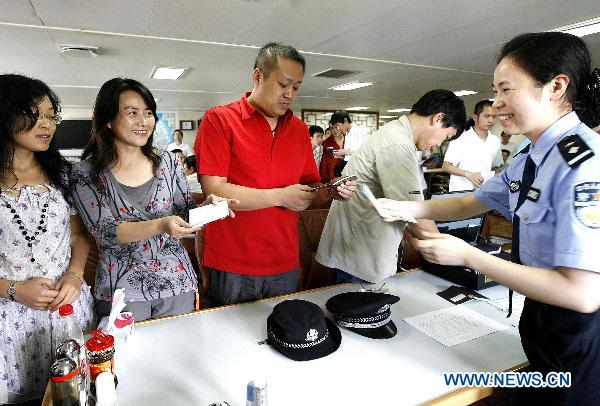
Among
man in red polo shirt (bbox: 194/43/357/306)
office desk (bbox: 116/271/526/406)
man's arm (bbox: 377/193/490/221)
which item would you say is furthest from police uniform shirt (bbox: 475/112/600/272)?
man in red polo shirt (bbox: 194/43/357/306)

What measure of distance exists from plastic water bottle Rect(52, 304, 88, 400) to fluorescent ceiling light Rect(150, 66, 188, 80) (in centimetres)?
551

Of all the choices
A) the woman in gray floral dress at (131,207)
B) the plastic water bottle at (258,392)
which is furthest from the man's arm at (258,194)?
the plastic water bottle at (258,392)

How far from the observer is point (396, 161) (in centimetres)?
177

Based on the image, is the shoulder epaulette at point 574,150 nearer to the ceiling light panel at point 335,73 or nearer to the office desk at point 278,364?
the office desk at point 278,364

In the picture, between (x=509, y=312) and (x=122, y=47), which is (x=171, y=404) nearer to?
(x=509, y=312)

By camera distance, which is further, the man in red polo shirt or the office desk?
the man in red polo shirt

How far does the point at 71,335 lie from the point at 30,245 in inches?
14.3

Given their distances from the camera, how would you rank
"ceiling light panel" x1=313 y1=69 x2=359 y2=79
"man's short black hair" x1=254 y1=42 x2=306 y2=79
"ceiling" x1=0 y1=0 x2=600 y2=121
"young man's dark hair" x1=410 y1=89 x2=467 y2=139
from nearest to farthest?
"man's short black hair" x1=254 y1=42 x2=306 y2=79 < "young man's dark hair" x1=410 y1=89 x2=467 y2=139 < "ceiling" x1=0 y1=0 x2=600 y2=121 < "ceiling light panel" x1=313 y1=69 x2=359 y2=79

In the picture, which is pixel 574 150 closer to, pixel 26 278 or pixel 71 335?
pixel 71 335

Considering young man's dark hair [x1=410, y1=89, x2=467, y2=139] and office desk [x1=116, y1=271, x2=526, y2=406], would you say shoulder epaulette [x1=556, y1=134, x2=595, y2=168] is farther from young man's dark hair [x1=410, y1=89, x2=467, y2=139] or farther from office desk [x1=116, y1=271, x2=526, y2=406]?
→ young man's dark hair [x1=410, y1=89, x2=467, y2=139]

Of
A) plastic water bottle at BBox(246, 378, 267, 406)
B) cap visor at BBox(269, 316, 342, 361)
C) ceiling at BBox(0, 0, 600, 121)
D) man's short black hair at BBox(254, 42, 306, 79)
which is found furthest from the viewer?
ceiling at BBox(0, 0, 600, 121)

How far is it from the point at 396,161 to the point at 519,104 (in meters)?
0.75

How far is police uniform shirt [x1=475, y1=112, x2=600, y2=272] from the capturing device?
89 centimetres

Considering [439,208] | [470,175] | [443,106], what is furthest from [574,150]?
[470,175]
